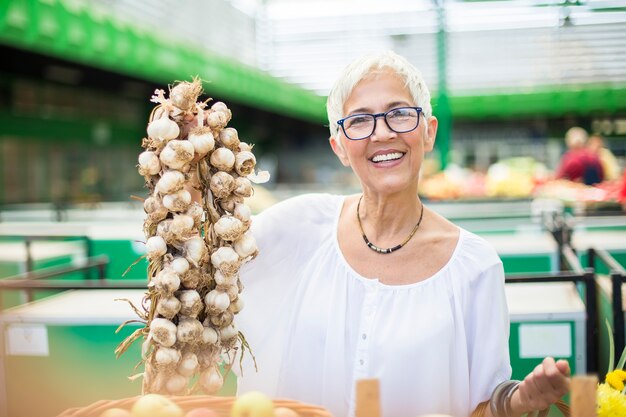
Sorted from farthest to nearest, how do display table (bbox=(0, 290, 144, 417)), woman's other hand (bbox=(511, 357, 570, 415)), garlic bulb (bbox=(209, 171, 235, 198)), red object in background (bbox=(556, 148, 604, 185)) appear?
1. red object in background (bbox=(556, 148, 604, 185))
2. display table (bbox=(0, 290, 144, 417))
3. garlic bulb (bbox=(209, 171, 235, 198))
4. woman's other hand (bbox=(511, 357, 570, 415))

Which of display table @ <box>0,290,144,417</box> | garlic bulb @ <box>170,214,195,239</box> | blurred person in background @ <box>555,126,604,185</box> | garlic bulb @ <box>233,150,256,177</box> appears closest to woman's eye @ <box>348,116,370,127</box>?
garlic bulb @ <box>233,150,256,177</box>

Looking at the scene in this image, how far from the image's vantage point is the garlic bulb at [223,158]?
1420 millimetres

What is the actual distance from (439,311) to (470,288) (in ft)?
0.37

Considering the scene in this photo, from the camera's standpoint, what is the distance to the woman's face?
1.65m

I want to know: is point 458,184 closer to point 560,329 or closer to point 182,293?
point 560,329

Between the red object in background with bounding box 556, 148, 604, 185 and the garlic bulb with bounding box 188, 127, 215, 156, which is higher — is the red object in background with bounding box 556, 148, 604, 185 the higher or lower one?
the higher one

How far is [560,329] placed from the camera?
2.60 metres

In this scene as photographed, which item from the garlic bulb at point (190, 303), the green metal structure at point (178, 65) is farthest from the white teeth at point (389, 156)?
the garlic bulb at point (190, 303)

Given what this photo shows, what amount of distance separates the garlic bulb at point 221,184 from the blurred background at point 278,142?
11.2 inches

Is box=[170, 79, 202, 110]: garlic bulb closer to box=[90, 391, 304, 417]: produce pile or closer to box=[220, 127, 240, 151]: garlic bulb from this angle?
box=[220, 127, 240, 151]: garlic bulb

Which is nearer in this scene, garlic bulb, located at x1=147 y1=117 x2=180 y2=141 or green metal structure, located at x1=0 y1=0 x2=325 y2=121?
garlic bulb, located at x1=147 y1=117 x2=180 y2=141

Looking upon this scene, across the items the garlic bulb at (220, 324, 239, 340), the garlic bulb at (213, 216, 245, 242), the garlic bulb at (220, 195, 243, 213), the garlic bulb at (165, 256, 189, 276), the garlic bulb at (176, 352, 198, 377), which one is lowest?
the garlic bulb at (176, 352, 198, 377)

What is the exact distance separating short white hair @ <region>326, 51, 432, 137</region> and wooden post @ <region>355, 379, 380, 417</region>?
0.90 metres

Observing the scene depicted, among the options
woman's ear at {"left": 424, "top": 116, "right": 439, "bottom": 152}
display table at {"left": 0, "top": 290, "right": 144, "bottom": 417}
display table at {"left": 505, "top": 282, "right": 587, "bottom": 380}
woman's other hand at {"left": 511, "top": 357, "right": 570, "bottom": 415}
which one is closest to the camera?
woman's other hand at {"left": 511, "top": 357, "right": 570, "bottom": 415}
